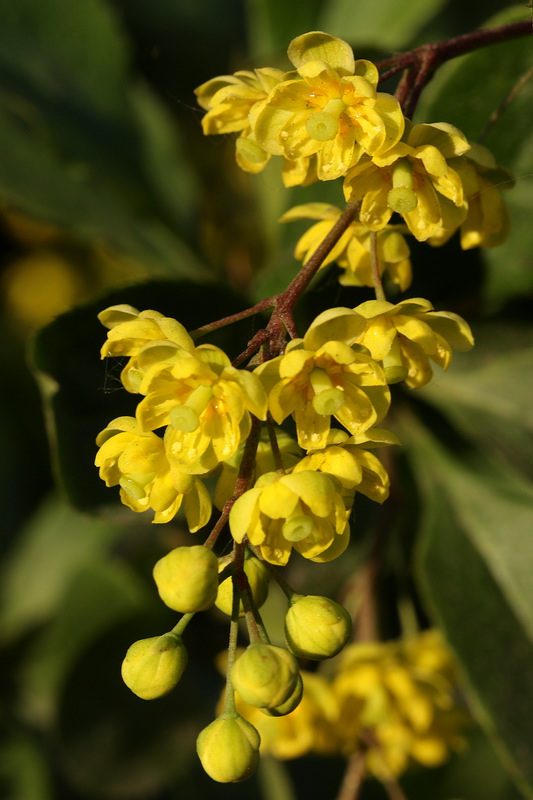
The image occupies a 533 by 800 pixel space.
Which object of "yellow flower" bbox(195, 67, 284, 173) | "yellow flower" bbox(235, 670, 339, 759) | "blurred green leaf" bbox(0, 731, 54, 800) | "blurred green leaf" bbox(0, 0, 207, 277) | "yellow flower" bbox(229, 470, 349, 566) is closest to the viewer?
"yellow flower" bbox(229, 470, 349, 566)

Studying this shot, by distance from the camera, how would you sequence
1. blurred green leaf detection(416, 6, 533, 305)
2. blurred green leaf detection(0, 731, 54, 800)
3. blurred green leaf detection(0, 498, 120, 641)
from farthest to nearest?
1. blurred green leaf detection(0, 498, 120, 641)
2. blurred green leaf detection(0, 731, 54, 800)
3. blurred green leaf detection(416, 6, 533, 305)

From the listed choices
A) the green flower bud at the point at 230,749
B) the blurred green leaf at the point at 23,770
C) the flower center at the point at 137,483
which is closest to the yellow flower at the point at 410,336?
the flower center at the point at 137,483

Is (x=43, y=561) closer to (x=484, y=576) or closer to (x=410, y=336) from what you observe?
(x=484, y=576)

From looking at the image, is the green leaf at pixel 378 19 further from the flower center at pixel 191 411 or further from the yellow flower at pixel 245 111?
the flower center at pixel 191 411

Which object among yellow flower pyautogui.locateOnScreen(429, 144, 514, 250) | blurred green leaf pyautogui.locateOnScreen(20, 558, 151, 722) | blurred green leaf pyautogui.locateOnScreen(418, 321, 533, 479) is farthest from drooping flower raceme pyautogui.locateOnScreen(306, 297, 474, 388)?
blurred green leaf pyautogui.locateOnScreen(20, 558, 151, 722)

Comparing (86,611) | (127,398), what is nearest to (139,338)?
(127,398)

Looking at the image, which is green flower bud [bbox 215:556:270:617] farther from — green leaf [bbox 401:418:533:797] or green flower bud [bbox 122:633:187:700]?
green leaf [bbox 401:418:533:797]

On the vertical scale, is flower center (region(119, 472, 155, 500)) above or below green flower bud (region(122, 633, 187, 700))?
above
